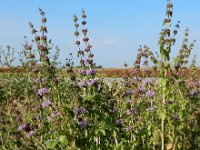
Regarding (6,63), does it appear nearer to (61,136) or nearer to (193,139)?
(193,139)

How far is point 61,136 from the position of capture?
4582 mm

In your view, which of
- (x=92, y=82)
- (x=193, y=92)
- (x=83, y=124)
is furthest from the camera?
(x=193, y=92)

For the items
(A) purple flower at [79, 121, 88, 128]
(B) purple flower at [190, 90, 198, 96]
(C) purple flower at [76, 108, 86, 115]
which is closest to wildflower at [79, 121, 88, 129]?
(A) purple flower at [79, 121, 88, 128]

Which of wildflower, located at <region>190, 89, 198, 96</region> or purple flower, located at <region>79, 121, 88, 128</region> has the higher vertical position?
wildflower, located at <region>190, 89, 198, 96</region>

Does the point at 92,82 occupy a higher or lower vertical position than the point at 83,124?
higher

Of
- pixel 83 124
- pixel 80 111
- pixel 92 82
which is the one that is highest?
pixel 92 82

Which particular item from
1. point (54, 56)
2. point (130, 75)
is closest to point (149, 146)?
point (130, 75)

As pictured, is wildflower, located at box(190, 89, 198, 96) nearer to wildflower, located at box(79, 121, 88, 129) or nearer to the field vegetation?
the field vegetation

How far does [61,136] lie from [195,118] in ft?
9.28

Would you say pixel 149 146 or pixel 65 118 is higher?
pixel 65 118

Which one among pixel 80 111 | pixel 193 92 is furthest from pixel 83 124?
pixel 193 92

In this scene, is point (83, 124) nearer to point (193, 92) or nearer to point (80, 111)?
point (80, 111)

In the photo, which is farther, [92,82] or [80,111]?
[92,82]

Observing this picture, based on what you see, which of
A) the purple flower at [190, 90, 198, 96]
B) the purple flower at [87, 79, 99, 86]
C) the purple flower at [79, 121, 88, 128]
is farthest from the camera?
the purple flower at [190, 90, 198, 96]
